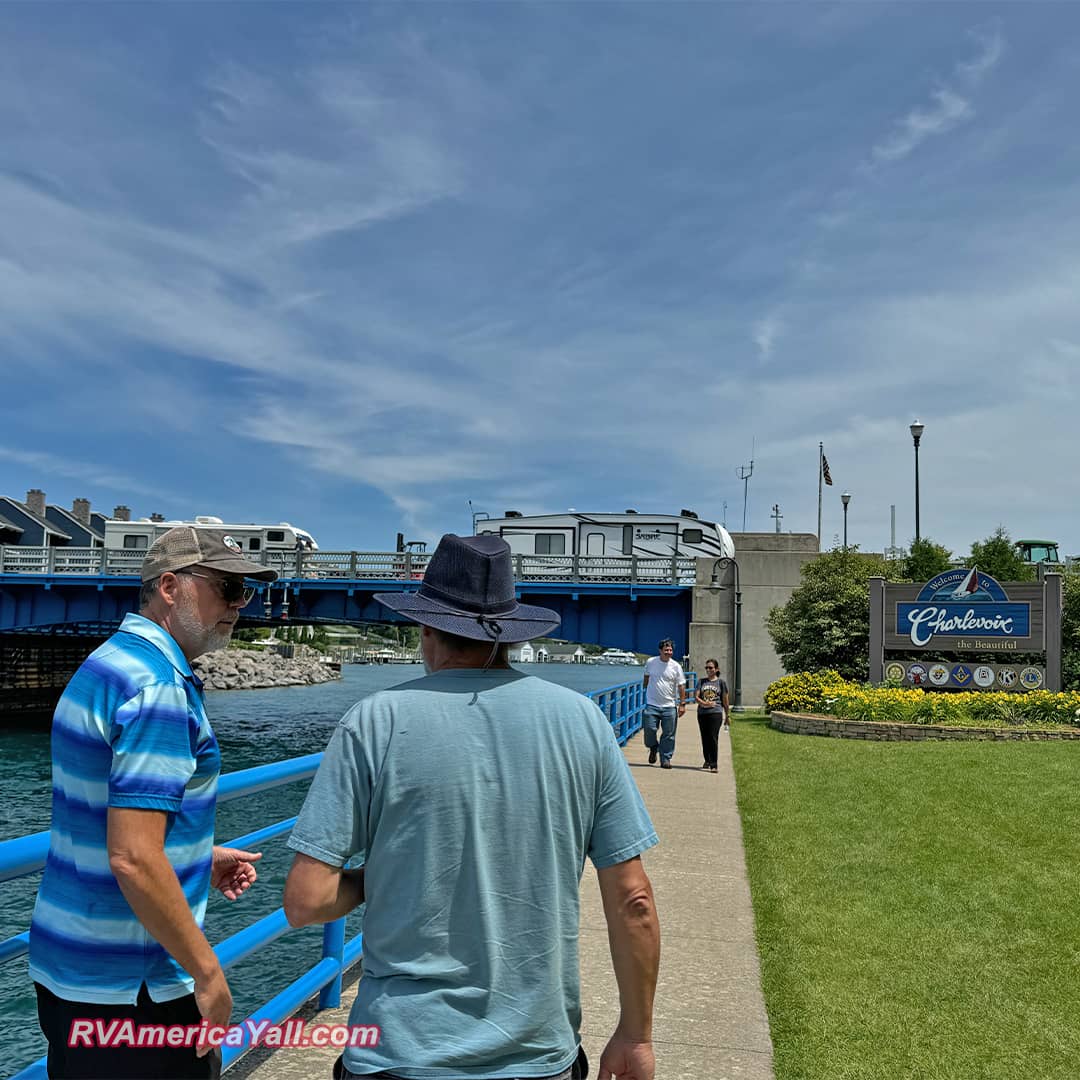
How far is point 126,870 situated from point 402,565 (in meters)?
30.3

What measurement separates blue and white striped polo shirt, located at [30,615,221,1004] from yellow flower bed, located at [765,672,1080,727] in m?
18.7

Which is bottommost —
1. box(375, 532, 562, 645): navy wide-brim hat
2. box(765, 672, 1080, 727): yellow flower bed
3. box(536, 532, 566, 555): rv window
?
box(765, 672, 1080, 727): yellow flower bed

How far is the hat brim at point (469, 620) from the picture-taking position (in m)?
2.28

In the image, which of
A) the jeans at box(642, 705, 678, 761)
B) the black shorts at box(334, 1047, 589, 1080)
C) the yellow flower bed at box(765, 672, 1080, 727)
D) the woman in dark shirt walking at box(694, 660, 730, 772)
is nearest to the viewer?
the black shorts at box(334, 1047, 589, 1080)

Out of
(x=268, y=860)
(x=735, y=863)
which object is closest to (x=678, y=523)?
(x=268, y=860)

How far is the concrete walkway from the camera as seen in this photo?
4.52 m

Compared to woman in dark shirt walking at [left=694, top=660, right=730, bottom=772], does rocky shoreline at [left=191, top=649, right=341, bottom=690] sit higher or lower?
lower

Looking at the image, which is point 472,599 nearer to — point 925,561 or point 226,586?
point 226,586

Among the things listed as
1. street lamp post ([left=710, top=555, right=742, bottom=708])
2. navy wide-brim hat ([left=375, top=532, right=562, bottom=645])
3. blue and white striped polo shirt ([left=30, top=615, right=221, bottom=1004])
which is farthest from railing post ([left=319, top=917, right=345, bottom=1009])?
street lamp post ([left=710, top=555, right=742, bottom=708])

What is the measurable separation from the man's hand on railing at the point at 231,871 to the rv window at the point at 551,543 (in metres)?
30.3

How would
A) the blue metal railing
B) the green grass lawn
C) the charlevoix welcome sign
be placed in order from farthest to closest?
the charlevoix welcome sign → the green grass lawn → the blue metal railing

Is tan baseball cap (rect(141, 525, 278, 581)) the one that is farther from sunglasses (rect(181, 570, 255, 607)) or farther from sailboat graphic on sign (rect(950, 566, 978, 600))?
sailboat graphic on sign (rect(950, 566, 978, 600))

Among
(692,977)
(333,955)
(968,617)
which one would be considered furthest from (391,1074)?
(968,617)

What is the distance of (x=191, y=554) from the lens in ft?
8.53
